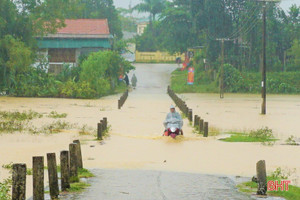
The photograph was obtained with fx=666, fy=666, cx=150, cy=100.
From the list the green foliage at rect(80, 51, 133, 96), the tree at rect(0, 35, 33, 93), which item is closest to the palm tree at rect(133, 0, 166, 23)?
the green foliage at rect(80, 51, 133, 96)

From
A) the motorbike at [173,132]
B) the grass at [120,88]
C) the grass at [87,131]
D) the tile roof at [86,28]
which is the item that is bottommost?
the grass at [120,88]

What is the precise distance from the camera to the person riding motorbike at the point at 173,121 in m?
24.9

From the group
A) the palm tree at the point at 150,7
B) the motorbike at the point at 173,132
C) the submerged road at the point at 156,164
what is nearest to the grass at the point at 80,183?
the submerged road at the point at 156,164

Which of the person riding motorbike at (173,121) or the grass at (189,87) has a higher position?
the person riding motorbike at (173,121)

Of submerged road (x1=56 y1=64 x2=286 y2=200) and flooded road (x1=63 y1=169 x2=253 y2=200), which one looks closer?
flooded road (x1=63 y1=169 x2=253 y2=200)

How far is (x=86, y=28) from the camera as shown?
63656 millimetres

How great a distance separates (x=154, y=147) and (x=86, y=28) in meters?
40.7

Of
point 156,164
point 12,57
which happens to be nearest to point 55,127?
point 156,164

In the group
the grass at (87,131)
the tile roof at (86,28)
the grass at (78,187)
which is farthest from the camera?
the tile roof at (86,28)

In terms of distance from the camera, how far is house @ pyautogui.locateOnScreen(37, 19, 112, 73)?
6150 centimetres

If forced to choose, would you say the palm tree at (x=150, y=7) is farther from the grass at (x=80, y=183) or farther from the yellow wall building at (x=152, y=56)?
the grass at (x=80, y=183)

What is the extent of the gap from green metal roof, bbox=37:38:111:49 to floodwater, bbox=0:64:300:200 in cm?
1347

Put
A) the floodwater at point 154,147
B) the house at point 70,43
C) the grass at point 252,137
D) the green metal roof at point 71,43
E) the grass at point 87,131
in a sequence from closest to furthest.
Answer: the floodwater at point 154,147 < the grass at point 252,137 < the grass at point 87,131 < the green metal roof at point 71,43 < the house at point 70,43

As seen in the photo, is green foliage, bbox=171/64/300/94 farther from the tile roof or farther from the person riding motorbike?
the person riding motorbike
